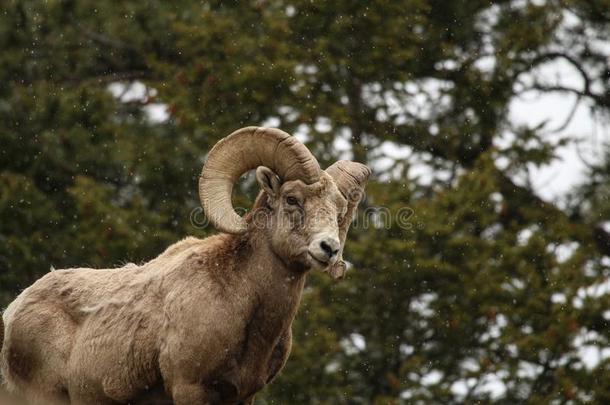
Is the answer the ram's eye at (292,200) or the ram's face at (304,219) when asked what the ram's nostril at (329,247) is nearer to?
the ram's face at (304,219)

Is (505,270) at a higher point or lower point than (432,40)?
lower

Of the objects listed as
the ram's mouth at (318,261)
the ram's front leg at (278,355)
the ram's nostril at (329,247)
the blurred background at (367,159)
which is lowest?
the blurred background at (367,159)

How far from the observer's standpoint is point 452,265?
975 inches

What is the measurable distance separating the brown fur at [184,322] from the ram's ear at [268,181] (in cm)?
2

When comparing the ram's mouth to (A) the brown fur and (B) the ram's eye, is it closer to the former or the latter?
(A) the brown fur

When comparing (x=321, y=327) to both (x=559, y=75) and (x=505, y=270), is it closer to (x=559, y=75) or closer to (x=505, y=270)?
(x=505, y=270)

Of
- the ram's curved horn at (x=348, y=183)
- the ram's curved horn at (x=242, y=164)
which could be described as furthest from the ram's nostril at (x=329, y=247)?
the ram's curved horn at (x=348, y=183)

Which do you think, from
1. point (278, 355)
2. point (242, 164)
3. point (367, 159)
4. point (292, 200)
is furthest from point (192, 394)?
point (367, 159)

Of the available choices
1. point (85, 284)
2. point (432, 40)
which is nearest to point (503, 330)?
point (432, 40)

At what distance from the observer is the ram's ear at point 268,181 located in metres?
11.3

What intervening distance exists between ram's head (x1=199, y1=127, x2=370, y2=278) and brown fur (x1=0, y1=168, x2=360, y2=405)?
0.02 metres

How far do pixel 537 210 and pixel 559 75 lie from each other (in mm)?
3956

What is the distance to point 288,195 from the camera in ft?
36.6

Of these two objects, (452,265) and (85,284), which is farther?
(452,265)
